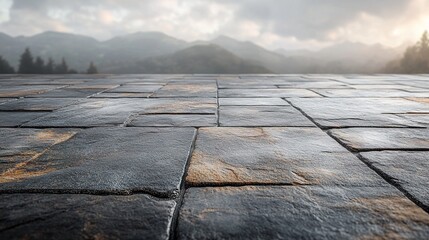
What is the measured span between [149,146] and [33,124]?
1103 mm

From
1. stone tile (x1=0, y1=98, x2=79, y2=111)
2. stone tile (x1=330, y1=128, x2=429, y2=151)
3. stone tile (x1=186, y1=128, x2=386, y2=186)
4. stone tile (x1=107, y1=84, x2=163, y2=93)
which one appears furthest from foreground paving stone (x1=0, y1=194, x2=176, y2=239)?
stone tile (x1=107, y1=84, x2=163, y2=93)

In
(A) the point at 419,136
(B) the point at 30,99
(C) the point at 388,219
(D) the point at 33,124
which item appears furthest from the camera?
(B) the point at 30,99

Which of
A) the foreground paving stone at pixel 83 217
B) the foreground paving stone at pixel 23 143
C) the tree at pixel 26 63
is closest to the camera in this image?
the foreground paving stone at pixel 83 217

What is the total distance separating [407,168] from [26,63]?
54.8 meters

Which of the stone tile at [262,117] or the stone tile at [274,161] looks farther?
the stone tile at [262,117]

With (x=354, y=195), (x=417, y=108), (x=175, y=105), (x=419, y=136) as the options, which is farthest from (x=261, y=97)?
(x=354, y=195)

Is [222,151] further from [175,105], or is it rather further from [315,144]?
[175,105]

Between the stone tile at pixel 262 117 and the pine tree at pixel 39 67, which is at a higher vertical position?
the pine tree at pixel 39 67

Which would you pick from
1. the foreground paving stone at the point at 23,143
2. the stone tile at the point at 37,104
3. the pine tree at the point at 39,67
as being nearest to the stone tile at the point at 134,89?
the stone tile at the point at 37,104

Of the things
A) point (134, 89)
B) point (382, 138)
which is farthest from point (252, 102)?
point (134, 89)

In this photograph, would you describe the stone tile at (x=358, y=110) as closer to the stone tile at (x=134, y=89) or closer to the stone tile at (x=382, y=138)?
the stone tile at (x=382, y=138)

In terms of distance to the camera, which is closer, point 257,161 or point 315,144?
point 257,161

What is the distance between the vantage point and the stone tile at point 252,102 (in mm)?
3082

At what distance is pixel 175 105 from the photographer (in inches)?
118
